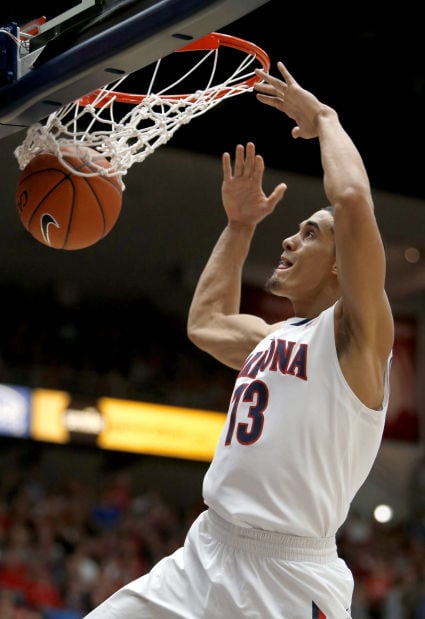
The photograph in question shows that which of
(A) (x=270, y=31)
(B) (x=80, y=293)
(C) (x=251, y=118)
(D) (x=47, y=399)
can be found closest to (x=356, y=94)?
(C) (x=251, y=118)

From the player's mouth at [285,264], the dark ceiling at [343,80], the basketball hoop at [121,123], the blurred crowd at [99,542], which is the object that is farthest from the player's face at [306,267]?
the blurred crowd at [99,542]

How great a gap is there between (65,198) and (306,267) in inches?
38.1

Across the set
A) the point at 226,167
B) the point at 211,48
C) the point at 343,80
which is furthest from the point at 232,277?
the point at 343,80

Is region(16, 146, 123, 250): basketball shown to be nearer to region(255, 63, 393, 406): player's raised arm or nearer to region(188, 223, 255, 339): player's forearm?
region(188, 223, 255, 339): player's forearm

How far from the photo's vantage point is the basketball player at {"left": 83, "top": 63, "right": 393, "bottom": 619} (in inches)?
112

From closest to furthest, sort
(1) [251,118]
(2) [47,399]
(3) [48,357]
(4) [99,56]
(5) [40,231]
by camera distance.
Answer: (4) [99,56] → (5) [40,231] → (1) [251,118] → (2) [47,399] → (3) [48,357]

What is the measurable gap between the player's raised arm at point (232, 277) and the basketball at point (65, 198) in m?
0.45

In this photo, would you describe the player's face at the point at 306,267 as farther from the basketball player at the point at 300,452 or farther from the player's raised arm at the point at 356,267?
the player's raised arm at the point at 356,267

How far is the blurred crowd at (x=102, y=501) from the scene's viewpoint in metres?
9.35

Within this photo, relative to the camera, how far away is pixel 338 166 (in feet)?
9.49

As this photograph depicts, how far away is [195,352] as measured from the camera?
15211 mm

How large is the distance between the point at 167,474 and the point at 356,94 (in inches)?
253

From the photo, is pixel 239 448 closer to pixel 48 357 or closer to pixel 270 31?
pixel 270 31

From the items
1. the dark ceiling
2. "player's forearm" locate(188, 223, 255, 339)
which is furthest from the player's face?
the dark ceiling
